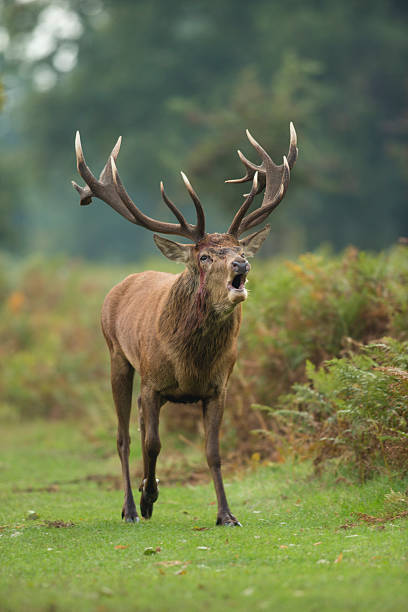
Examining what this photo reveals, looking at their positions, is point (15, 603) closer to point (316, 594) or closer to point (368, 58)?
point (316, 594)

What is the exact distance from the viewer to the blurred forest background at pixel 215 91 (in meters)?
34.8

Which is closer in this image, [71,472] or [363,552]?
[363,552]

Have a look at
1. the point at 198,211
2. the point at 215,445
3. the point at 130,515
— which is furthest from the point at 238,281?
the point at 130,515

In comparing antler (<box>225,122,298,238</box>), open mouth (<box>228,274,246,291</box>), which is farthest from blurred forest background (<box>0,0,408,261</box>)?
open mouth (<box>228,274,246,291</box>)

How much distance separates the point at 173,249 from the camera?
751 cm

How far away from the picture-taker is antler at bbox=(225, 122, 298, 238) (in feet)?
25.2

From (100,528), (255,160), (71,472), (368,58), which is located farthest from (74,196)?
(100,528)

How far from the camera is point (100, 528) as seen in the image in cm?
746

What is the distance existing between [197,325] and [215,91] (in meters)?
32.5

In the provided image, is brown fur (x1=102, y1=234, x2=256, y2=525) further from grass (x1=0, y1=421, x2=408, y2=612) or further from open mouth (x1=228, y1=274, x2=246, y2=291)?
grass (x1=0, y1=421, x2=408, y2=612)

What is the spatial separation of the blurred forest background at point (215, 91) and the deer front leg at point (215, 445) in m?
21.1

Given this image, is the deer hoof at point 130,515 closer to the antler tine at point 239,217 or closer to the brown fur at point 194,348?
the brown fur at point 194,348

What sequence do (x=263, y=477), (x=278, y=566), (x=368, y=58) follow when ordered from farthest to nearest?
(x=368, y=58)
(x=263, y=477)
(x=278, y=566)

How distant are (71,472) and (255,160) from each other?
1030 cm
